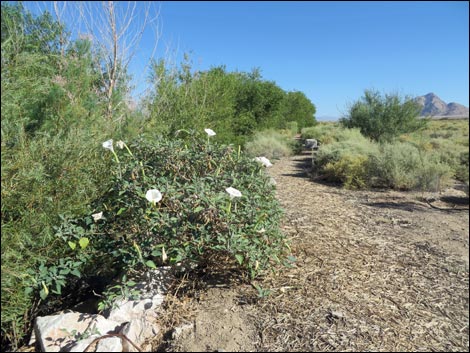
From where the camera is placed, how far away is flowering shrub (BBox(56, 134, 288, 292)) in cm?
262

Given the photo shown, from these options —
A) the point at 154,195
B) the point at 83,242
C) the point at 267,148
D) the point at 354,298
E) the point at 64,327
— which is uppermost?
the point at 154,195

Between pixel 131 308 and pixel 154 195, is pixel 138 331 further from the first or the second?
pixel 154 195

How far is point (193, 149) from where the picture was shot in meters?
3.45

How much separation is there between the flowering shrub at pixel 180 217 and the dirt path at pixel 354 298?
0.34 metres

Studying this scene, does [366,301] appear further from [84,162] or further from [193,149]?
[84,162]

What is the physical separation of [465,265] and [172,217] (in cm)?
289

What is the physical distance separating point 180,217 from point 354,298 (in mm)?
1502

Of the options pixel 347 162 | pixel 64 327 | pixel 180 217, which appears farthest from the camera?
pixel 347 162

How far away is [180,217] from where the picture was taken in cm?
269

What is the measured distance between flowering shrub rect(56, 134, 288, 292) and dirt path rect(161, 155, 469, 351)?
0.34m

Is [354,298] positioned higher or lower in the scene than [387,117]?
lower

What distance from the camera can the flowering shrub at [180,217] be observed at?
2615 mm

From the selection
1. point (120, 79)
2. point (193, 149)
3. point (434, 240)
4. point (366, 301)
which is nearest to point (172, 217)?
point (193, 149)

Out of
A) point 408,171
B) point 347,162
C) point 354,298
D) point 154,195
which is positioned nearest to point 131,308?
point 154,195
